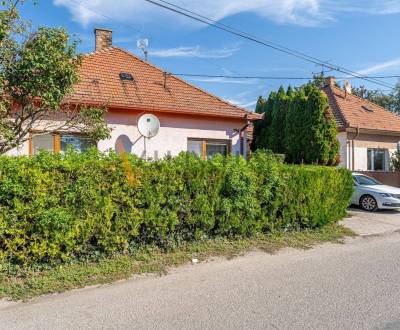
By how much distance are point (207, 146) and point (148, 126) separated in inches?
98.3

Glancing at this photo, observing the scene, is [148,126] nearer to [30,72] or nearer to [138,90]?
[138,90]

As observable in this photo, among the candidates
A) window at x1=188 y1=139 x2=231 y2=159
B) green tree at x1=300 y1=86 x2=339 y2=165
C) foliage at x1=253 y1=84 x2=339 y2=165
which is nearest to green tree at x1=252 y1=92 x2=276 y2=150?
foliage at x1=253 y1=84 x2=339 y2=165

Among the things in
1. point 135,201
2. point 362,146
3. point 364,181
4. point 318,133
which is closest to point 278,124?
point 318,133

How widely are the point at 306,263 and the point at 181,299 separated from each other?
253cm

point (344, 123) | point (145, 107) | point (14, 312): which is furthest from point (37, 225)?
point (344, 123)

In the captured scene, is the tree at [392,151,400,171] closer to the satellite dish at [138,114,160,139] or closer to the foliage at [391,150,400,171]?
the foliage at [391,150,400,171]

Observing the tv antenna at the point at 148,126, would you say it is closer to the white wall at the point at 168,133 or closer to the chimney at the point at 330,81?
the white wall at the point at 168,133

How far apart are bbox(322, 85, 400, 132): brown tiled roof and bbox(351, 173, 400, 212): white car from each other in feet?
16.8

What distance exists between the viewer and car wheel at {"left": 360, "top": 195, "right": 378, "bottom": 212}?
1145 cm

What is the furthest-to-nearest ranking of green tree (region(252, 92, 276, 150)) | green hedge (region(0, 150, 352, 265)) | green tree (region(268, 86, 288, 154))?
green tree (region(252, 92, 276, 150)), green tree (region(268, 86, 288, 154)), green hedge (region(0, 150, 352, 265))

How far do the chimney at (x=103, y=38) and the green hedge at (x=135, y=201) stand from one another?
8.49 meters

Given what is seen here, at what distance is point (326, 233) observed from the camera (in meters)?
7.61

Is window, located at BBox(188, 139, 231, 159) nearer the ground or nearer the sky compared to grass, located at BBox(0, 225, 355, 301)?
nearer the sky

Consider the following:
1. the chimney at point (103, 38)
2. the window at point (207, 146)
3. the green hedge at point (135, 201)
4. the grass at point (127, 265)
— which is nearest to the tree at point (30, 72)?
the green hedge at point (135, 201)
